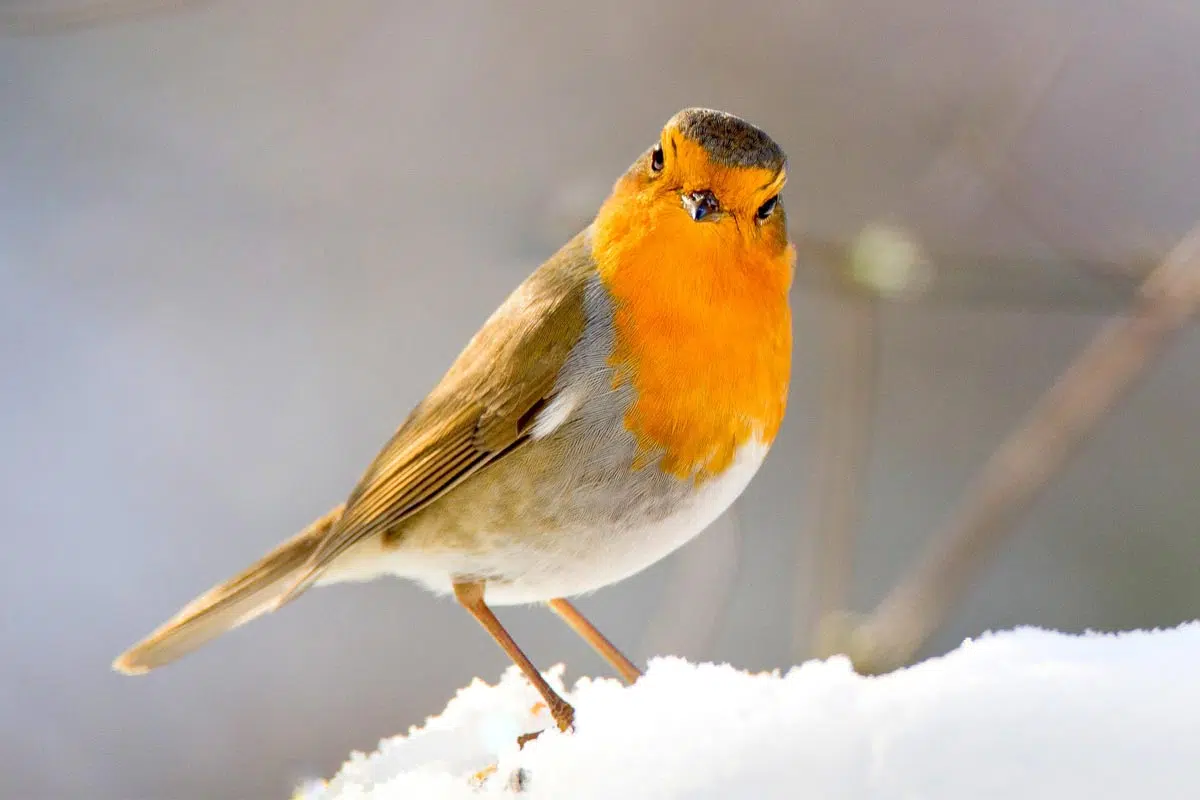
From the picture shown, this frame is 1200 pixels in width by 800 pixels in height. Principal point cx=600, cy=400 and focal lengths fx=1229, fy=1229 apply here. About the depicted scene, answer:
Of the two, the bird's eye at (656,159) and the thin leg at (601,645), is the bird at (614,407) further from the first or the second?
the thin leg at (601,645)

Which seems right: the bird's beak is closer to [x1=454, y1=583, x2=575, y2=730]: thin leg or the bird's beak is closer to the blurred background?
[x1=454, y1=583, x2=575, y2=730]: thin leg

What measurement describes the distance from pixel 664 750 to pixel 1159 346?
159 centimetres

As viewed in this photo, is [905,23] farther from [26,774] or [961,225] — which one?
[26,774]

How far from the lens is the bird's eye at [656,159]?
252 cm

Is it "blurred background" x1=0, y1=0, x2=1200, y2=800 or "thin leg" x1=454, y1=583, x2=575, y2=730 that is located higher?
"blurred background" x1=0, y1=0, x2=1200, y2=800

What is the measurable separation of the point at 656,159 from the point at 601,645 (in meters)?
1.18

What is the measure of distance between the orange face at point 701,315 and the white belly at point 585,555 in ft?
0.23

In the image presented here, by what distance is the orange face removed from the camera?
2.39 metres

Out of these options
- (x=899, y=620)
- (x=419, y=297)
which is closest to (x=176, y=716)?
(x=419, y=297)

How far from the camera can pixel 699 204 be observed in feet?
7.77

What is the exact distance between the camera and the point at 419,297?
223 inches

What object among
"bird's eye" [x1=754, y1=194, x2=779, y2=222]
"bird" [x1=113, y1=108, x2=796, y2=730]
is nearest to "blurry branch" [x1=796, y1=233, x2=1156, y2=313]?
"bird" [x1=113, y1=108, x2=796, y2=730]

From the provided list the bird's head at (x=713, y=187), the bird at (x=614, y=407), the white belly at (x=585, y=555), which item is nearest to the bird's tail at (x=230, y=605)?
the bird at (x=614, y=407)

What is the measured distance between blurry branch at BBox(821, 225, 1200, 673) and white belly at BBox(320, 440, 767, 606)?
1.43ft
